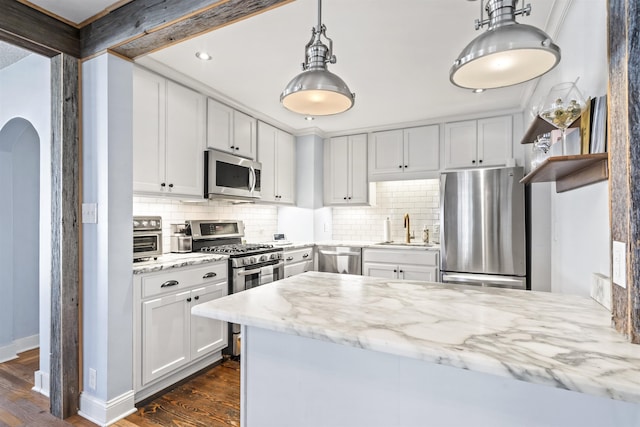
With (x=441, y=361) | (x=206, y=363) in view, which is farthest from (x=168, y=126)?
(x=441, y=361)

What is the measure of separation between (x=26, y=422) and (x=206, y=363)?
3.65 ft

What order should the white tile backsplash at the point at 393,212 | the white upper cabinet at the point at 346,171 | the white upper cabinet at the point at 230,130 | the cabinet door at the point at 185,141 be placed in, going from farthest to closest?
the white upper cabinet at the point at 346,171 < the white tile backsplash at the point at 393,212 < the white upper cabinet at the point at 230,130 < the cabinet door at the point at 185,141

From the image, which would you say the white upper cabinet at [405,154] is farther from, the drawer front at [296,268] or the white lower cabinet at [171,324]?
the white lower cabinet at [171,324]

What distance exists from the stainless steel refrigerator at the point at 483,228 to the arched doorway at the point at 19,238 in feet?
13.2

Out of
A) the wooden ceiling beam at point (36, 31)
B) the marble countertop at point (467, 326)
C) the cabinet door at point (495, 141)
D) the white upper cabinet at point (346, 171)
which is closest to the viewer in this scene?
the marble countertop at point (467, 326)

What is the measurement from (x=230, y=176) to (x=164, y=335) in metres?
1.55

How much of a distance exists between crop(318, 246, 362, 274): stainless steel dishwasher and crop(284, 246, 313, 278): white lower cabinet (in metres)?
0.15

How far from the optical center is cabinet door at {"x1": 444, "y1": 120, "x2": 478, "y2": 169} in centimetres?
377

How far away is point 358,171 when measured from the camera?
4.40 m

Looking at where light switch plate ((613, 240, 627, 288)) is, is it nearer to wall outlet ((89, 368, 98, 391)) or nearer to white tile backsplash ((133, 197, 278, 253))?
wall outlet ((89, 368, 98, 391))

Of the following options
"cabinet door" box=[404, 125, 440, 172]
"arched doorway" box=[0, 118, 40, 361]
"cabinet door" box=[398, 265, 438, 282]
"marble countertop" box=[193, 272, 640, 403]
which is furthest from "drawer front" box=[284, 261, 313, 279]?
"arched doorway" box=[0, 118, 40, 361]

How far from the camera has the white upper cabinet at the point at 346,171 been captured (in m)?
4.37

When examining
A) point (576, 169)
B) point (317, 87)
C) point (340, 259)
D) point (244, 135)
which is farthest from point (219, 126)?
point (576, 169)

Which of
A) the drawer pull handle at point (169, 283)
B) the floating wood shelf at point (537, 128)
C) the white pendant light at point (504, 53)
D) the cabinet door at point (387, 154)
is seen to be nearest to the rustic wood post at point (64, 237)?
the drawer pull handle at point (169, 283)
